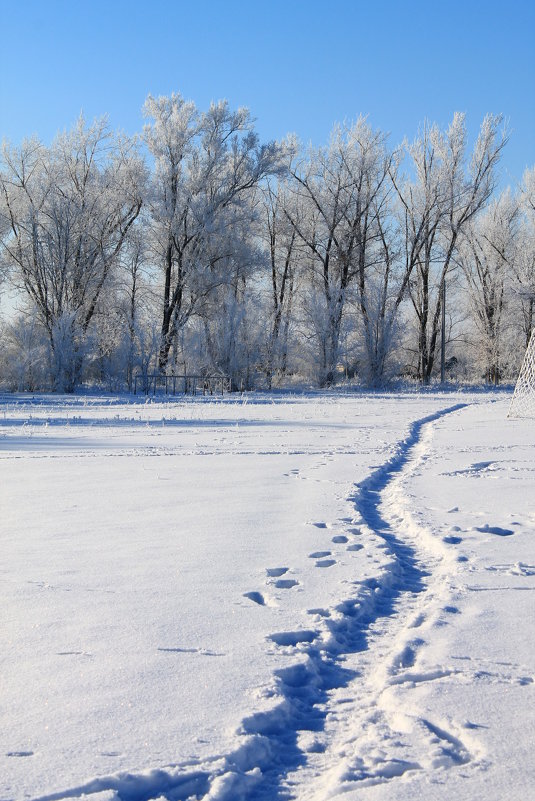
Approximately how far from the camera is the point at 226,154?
103 ft

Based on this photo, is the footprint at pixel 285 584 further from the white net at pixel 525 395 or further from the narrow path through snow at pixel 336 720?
the white net at pixel 525 395

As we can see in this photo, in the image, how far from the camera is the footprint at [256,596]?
123 inches

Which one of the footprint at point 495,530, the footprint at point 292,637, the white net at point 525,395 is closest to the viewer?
the footprint at point 292,637

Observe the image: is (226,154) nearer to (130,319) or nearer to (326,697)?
(130,319)

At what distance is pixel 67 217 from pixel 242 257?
745cm

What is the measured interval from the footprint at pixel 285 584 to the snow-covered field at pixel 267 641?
3cm

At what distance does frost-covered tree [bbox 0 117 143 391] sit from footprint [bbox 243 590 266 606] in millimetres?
26429

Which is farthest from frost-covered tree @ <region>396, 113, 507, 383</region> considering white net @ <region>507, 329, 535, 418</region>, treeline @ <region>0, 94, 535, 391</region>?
white net @ <region>507, 329, 535, 418</region>

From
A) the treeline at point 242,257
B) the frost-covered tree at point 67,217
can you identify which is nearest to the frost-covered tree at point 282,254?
the treeline at point 242,257

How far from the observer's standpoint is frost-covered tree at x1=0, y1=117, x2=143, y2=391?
95.7 feet

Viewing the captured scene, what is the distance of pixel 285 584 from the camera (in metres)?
3.36

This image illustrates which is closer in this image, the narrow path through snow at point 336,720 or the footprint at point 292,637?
the narrow path through snow at point 336,720

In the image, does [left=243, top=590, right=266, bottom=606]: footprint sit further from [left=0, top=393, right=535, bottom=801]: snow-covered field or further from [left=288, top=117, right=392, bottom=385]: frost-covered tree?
[left=288, top=117, right=392, bottom=385]: frost-covered tree

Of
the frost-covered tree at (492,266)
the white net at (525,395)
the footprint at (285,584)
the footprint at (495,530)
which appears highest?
the frost-covered tree at (492,266)
